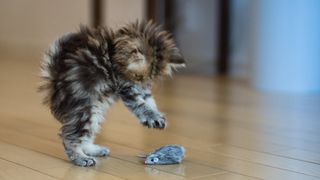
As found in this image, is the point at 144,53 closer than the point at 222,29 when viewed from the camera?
Yes

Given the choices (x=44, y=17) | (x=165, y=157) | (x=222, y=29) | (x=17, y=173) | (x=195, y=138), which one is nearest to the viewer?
(x=17, y=173)

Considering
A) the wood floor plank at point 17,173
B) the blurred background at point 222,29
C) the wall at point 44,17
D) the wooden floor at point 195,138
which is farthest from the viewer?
the wall at point 44,17

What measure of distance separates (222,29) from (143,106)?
3.52 metres

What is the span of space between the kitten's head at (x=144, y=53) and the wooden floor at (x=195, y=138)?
11.4 inches

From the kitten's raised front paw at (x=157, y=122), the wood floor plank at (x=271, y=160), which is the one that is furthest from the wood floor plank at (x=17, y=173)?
the wood floor plank at (x=271, y=160)

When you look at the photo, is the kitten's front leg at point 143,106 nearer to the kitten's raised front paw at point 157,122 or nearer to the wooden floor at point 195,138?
the kitten's raised front paw at point 157,122

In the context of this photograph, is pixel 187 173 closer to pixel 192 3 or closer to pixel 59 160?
pixel 59 160

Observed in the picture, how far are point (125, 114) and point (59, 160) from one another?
1.10 metres

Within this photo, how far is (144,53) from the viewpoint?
6.06 feet

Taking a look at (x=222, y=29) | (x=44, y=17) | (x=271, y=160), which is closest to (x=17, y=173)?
(x=271, y=160)

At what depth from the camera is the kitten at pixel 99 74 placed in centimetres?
182

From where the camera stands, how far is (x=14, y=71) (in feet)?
17.6

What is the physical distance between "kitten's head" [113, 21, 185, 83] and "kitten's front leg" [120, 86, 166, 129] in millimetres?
51

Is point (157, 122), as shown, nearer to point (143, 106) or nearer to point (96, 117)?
point (143, 106)
